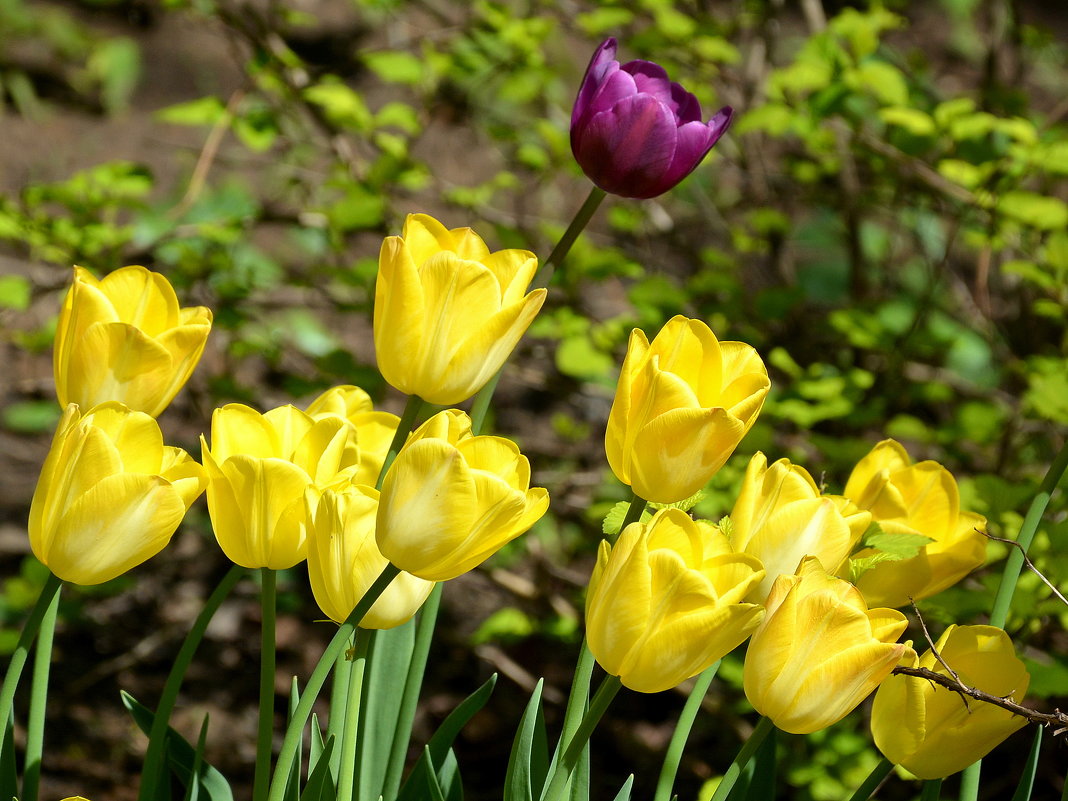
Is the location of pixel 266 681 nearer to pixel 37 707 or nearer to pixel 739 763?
pixel 37 707

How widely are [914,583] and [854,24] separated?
1.02m

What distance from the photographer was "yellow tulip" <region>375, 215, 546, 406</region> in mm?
595

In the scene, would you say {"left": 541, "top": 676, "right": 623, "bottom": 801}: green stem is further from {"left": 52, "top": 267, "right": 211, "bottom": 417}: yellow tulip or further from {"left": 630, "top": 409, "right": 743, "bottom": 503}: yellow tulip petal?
{"left": 52, "top": 267, "right": 211, "bottom": 417}: yellow tulip

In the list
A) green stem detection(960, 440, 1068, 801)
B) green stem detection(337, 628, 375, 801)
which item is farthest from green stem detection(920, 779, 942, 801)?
green stem detection(337, 628, 375, 801)

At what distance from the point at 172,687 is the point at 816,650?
1.19 feet

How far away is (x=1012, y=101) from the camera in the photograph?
1620mm

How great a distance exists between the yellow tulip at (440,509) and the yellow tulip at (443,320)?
9cm

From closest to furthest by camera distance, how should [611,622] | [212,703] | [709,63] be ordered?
1. [611,622]
2. [709,63]
3. [212,703]

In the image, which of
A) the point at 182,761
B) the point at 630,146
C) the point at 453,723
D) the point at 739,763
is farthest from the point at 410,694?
the point at 630,146

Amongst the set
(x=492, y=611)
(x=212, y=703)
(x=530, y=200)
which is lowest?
(x=212, y=703)

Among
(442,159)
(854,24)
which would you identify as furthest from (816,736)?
(442,159)

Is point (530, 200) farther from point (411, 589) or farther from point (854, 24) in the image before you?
point (411, 589)

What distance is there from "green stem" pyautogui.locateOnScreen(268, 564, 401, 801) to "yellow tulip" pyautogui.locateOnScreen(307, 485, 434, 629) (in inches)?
0.9

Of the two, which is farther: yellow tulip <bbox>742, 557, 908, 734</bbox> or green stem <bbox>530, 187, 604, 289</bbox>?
green stem <bbox>530, 187, 604, 289</bbox>
